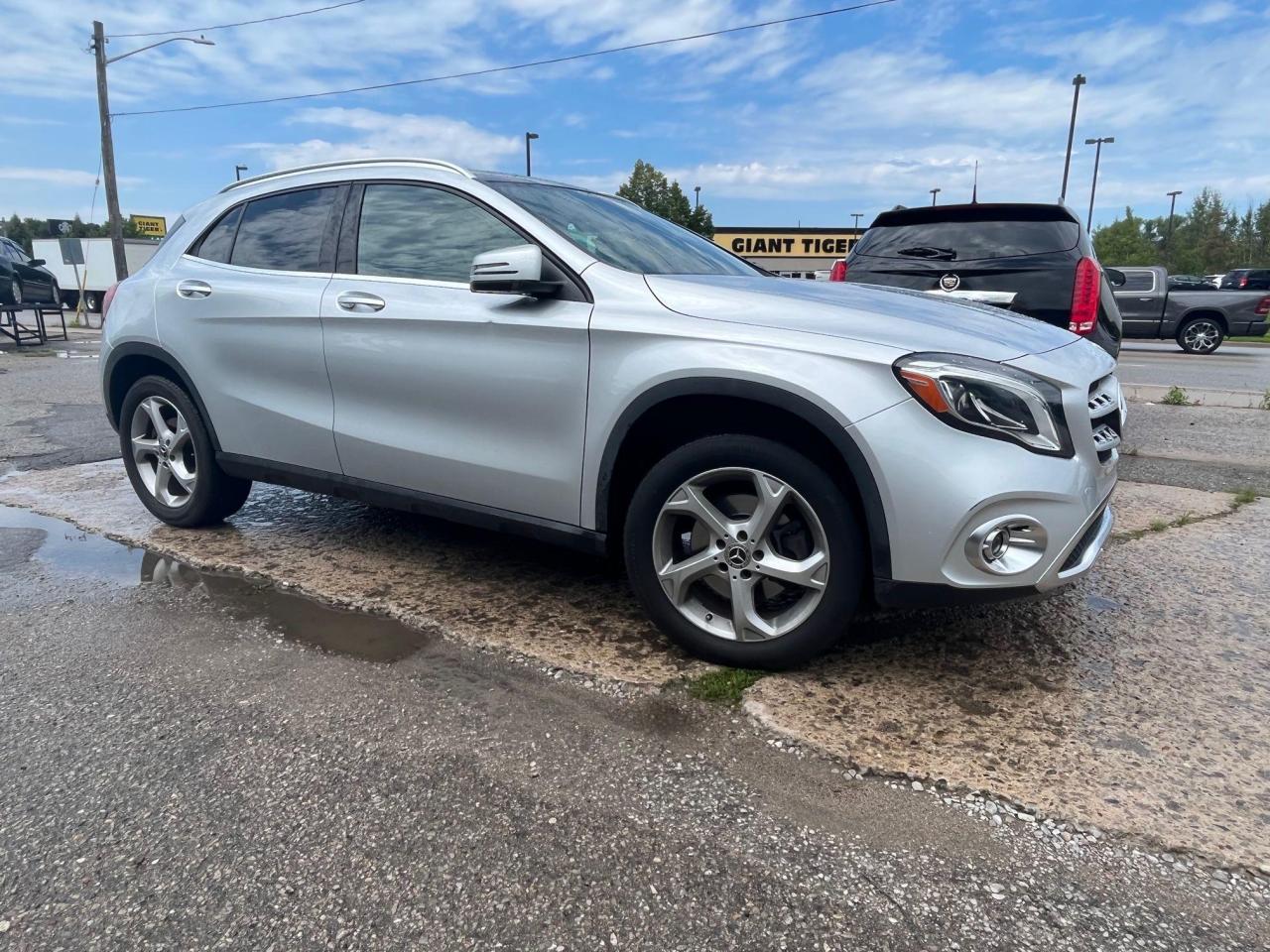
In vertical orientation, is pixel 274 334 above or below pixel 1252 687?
above

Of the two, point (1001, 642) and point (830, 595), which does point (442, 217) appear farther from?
point (1001, 642)

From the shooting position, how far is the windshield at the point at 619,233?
3.18 metres

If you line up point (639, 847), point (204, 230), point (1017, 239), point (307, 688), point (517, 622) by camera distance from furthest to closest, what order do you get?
point (1017, 239), point (204, 230), point (517, 622), point (307, 688), point (639, 847)

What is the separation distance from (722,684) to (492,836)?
93 centimetres

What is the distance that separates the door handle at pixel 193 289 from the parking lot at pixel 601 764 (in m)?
1.30

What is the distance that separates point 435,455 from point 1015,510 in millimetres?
2063

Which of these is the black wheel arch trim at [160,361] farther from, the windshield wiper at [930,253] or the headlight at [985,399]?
the windshield wiper at [930,253]

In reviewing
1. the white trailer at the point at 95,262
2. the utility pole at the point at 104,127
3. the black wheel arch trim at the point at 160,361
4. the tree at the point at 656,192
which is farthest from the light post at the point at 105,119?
the tree at the point at 656,192

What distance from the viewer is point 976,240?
533 centimetres

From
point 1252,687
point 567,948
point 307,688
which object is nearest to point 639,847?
point 567,948

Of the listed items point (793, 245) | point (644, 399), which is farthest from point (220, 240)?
point (793, 245)

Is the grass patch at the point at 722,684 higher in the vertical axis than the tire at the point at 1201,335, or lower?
lower

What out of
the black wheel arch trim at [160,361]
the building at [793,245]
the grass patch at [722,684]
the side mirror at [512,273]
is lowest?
the grass patch at [722,684]

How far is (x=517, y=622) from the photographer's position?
319cm
